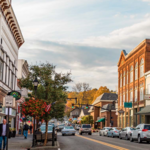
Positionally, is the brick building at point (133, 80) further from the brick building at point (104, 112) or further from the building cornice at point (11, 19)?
the building cornice at point (11, 19)

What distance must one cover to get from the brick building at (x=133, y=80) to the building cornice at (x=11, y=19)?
19.7m

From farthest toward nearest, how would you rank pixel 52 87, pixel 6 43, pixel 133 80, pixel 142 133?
pixel 133 80 < pixel 6 43 < pixel 142 133 < pixel 52 87

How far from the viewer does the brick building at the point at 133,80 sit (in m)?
49.4

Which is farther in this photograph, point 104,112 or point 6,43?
point 104,112

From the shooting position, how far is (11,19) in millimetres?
34094

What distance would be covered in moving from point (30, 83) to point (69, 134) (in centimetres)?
2242

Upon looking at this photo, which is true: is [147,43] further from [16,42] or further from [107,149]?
[107,149]

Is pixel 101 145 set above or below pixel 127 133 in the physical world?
below

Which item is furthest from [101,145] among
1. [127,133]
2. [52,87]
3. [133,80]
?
[133,80]

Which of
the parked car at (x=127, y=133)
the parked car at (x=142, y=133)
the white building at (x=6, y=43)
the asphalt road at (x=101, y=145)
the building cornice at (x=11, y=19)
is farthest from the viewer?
the parked car at (x=127, y=133)

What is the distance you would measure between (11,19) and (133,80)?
28.4 metres

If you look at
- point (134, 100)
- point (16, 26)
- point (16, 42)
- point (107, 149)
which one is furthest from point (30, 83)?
point (134, 100)

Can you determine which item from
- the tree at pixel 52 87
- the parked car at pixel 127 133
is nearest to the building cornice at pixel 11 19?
the tree at pixel 52 87

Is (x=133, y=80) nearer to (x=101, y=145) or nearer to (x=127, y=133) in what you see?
(x=127, y=133)
